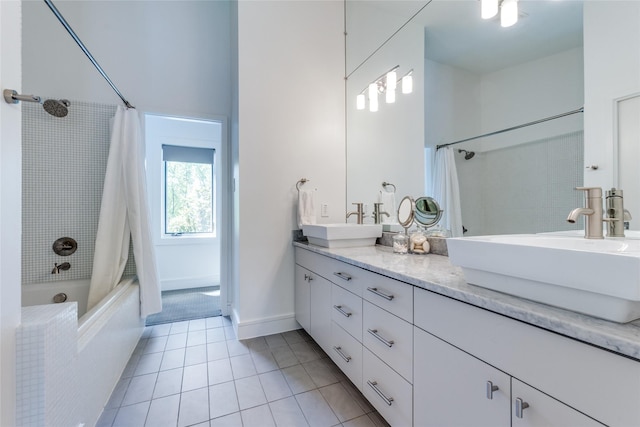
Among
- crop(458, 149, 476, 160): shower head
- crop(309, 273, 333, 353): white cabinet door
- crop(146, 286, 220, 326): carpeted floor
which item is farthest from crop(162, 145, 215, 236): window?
crop(458, 149, 476, 160): shower head

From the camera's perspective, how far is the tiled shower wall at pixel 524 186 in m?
1.12

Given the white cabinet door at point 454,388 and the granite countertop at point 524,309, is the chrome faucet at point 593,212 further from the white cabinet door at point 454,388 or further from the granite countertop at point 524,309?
the white cabinet door at point 454,388

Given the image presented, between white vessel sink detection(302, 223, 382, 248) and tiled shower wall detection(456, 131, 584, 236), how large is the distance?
0.71m

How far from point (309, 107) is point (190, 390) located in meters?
2.32

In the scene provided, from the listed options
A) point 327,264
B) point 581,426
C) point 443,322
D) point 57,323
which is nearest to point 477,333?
point 443,322

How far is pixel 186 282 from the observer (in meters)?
3.64

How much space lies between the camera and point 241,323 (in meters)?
2.17

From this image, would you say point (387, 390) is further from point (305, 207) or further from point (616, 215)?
point (305, 207)

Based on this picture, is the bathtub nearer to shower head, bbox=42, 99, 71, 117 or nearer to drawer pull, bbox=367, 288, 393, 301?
drawer pull, bbox=367, 288, 393, 301

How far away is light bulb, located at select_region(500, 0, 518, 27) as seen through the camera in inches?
50.5

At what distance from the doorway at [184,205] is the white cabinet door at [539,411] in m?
3.05

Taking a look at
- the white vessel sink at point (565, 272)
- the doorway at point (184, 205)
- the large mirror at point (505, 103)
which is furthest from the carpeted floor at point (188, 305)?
the white vessel sink at point (565, 272)

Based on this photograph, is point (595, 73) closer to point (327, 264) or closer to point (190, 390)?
point (327, 264)

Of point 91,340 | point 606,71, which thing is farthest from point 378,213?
point 91,340
